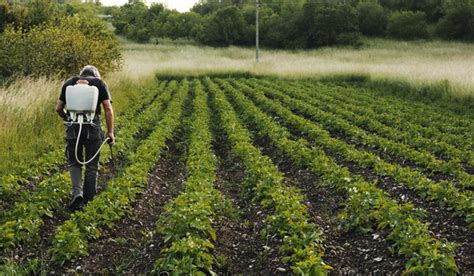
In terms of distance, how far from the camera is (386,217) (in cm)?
646

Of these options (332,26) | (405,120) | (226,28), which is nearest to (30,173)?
(405,120)

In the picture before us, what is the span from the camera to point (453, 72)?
22.7 meters

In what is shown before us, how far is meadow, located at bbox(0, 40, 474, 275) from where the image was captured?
19.0 feet

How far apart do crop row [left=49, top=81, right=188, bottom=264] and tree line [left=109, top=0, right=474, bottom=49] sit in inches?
2042

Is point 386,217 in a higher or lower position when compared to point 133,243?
higher

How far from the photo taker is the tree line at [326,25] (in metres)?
57.1

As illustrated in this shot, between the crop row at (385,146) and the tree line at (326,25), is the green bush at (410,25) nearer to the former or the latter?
the tree line at (326,25)

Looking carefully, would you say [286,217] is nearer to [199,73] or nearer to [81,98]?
[81,98]

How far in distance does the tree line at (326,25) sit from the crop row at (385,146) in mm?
45120

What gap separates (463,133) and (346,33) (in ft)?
161

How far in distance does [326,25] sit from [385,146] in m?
51.8

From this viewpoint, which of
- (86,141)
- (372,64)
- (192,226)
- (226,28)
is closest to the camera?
(192,226)

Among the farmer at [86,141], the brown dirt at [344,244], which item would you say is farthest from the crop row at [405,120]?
the farmer at [86,141]

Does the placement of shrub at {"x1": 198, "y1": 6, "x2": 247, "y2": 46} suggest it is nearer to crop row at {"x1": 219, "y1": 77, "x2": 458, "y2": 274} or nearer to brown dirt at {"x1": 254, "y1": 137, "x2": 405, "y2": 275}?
crop row at {"x1": 219, "y1": 77, "x2": 458, "y2": 274}
